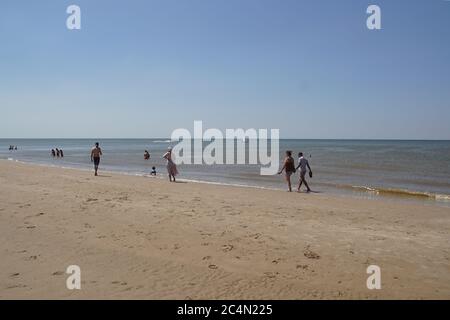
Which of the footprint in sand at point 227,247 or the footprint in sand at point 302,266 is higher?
the footprint in sand at point 227,247

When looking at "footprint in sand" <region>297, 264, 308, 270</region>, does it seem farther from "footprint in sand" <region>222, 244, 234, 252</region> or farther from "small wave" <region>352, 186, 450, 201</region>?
"small wave" <region>352, 186, 450, 201</region>

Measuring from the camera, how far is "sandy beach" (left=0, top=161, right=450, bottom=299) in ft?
17.1

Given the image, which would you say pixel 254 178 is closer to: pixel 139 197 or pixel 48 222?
pixel 139 197

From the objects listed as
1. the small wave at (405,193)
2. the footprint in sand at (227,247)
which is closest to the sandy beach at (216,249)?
the footprint in sand at (227,247)

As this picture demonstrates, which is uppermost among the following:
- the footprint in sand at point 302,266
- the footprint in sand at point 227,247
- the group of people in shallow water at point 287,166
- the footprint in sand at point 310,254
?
the group of people in shallow water at point 287,166

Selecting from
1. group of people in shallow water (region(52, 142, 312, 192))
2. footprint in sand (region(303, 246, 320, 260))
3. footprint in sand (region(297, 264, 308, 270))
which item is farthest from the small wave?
footprint in sand (region(297, 264, 308, 270))

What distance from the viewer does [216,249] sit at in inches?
272

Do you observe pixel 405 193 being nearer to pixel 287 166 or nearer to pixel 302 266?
pixel 287 166

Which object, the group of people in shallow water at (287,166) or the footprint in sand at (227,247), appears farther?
the group of people in shallow water at (287,166)

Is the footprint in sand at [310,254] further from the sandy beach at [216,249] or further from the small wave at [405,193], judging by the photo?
the small wave at [405,193]

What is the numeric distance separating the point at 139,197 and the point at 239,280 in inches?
309

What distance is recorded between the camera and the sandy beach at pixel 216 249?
520 cm

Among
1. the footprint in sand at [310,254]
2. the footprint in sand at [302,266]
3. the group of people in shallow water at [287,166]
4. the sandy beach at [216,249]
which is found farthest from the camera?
the group of people in shallow water at [287,166]

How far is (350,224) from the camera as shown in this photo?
9375 mm
